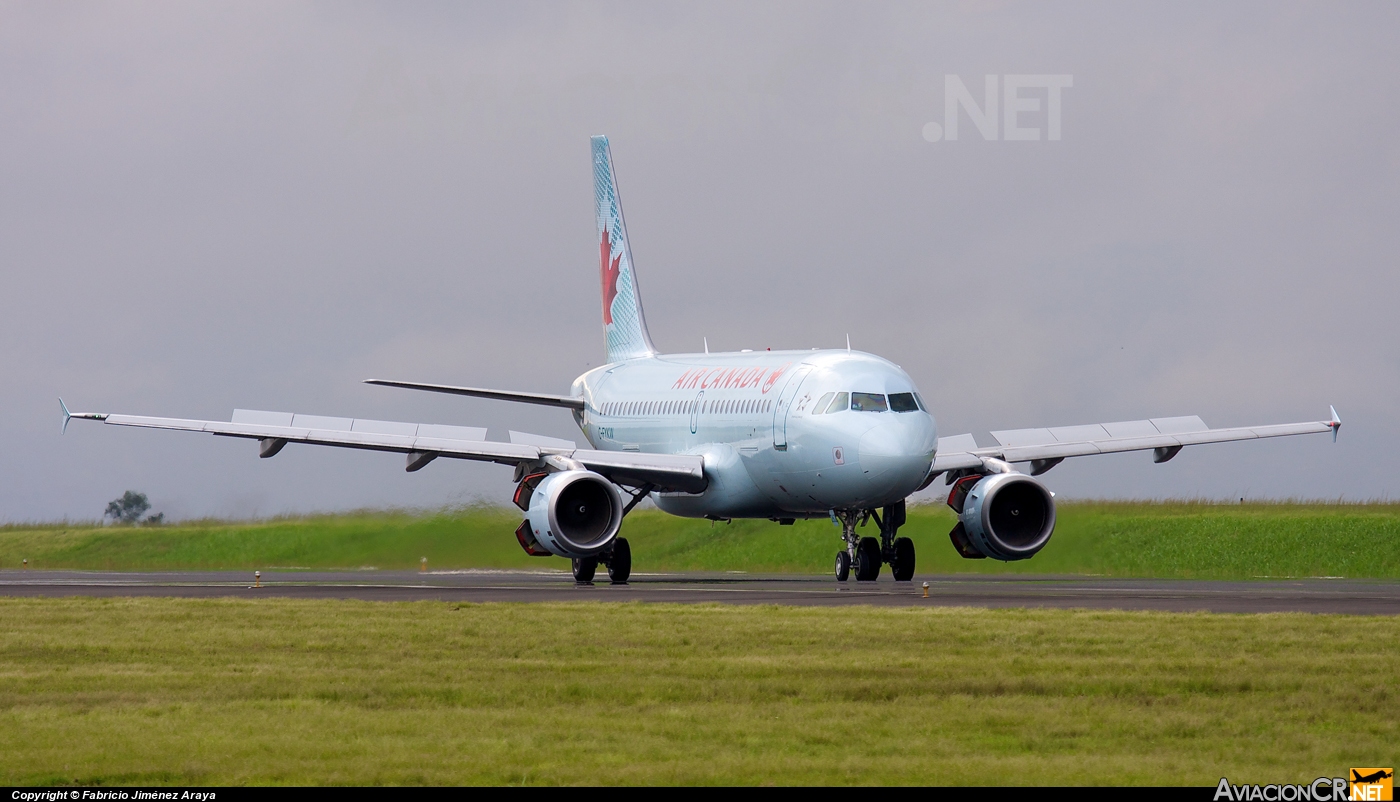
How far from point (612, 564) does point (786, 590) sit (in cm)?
550

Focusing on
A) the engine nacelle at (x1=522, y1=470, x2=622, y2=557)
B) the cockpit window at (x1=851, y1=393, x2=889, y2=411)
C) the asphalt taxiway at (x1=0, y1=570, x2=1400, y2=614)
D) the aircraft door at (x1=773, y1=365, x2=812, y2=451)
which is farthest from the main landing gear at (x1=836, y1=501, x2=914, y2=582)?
the engine nacelle at (x1=522, y1=470, x2=622, y2=557)

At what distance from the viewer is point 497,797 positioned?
10.0 metres

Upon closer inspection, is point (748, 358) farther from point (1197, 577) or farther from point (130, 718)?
point (130, 718)

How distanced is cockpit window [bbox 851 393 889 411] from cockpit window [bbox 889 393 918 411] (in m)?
0.14

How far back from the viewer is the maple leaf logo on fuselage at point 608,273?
162 feet

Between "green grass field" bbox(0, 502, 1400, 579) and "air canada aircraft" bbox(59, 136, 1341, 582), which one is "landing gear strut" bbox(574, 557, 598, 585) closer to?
"air canada aircraft" bbox(59, 136, 1341, 582)

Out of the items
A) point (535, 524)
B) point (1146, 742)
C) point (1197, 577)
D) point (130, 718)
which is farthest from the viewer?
point (1197, 577)

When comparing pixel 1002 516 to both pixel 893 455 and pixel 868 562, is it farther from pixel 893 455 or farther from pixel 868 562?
pixel 893 455

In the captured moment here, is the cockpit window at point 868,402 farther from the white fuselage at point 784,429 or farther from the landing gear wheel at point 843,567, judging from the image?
the landing gear wheel at point 843,567

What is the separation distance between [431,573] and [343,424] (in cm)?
768

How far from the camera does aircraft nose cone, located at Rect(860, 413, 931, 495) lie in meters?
31.2

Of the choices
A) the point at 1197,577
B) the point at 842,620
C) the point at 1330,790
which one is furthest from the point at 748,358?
the point at 1330,790

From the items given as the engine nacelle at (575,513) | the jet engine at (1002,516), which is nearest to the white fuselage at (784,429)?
the jet engine at (1002,516)

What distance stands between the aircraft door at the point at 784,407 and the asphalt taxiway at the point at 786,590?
2.63 m
